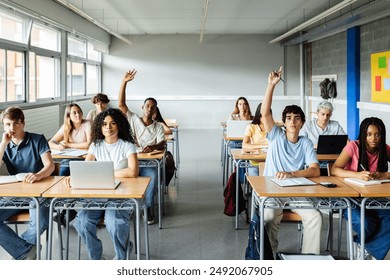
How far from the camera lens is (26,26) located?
793 cm

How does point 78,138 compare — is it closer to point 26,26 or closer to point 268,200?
point 268,200

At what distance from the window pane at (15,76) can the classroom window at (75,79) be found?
8.10 ft

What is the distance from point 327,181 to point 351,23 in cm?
619

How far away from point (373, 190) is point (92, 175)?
1696 mm

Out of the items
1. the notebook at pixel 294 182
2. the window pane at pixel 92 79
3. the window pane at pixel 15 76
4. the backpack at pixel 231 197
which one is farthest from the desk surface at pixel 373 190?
the window pane at pixel 92 79

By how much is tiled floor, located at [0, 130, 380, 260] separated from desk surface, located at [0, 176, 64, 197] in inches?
26.3

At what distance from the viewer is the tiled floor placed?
12.0ft

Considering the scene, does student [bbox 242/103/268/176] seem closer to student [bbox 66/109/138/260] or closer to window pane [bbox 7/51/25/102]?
student [bbox 66/109/138/260]

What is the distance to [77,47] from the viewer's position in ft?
37.8

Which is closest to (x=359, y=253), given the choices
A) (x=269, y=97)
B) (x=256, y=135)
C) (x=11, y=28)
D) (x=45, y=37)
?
(x=269, y=97)

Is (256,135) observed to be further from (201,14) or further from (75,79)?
(75,79)

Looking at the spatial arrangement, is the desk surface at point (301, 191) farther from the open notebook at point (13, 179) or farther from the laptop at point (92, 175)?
the open notebook at point (13, 179)

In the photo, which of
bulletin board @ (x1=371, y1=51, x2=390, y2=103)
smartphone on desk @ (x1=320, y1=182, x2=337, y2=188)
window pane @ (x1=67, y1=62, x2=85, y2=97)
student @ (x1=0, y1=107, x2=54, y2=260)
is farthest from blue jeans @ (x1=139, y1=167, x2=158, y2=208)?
window pane @ (x1=67, y1=62, x2=85, y2=97)
